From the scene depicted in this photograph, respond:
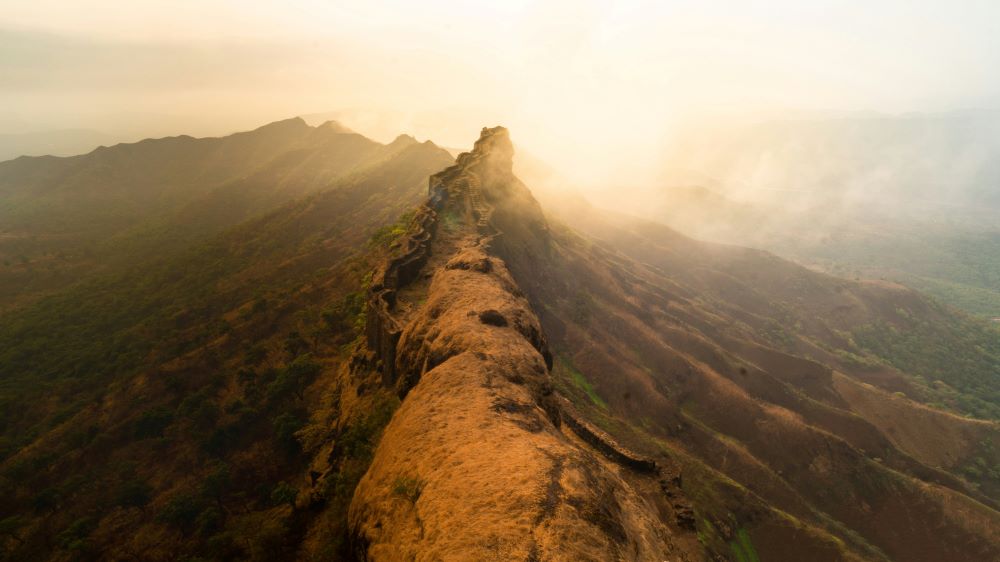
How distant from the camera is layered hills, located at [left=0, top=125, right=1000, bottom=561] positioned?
1378 centimetres

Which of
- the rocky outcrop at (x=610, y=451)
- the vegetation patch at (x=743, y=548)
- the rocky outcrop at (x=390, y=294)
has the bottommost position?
the vegetation patch at (x=743, y=548)

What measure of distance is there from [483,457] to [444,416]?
3162mm

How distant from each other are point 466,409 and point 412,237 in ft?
78.2

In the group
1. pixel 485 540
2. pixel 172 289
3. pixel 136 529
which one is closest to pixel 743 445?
pixel 485 540

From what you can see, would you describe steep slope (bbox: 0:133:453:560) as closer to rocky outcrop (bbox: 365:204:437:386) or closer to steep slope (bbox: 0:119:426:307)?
rocky outcrop (bbox: 365:204:437:386)

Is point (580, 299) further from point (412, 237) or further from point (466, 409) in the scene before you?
point (466, 409)

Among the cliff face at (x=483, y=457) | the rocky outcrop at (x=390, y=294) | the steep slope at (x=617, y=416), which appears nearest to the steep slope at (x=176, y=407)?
the rocky outcrop at (x=390, y=294)

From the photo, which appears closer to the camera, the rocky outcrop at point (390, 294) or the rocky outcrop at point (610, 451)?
the rocky outcrop at point (610, 451)

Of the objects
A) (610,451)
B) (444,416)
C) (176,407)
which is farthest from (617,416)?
(176,407)

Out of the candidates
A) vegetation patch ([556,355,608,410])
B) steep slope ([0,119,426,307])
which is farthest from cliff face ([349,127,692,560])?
steep slope ([0,119,426,307])

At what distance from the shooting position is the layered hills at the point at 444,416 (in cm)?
1378

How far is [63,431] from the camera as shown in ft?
145

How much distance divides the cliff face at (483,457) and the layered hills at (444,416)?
0.09m

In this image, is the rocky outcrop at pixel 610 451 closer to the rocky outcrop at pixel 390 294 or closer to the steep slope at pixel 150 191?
the rocky outcrop at pixel 390 294
